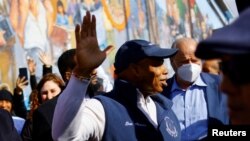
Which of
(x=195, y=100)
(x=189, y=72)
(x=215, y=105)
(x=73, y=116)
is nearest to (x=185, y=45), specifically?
(x=189, y=72)

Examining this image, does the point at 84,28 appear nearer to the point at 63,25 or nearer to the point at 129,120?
the point at 129,120

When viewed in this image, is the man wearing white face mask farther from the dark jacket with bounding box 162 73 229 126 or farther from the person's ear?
the person's ear

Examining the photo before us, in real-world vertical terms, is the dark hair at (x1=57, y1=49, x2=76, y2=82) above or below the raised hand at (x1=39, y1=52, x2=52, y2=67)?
above

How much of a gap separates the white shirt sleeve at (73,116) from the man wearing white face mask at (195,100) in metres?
1.07

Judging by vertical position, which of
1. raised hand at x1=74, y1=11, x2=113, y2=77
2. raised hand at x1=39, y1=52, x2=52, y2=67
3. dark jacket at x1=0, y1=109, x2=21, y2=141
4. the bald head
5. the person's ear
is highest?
raised hand at x1=74, y1=11, x2=113, y2=77

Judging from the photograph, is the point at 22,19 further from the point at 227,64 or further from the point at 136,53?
the point at 227,64

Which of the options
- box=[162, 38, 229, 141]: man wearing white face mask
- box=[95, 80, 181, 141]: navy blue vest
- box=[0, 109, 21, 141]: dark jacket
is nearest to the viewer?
box=[95, 80, 181, 141]: navy blue vest

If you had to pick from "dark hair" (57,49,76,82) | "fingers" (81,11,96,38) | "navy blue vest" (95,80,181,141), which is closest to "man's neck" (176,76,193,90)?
"dark hair" (57,49,76,82)

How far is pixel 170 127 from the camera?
272 cm

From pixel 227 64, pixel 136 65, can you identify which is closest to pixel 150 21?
pixel 136 65

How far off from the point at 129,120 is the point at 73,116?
0.42m

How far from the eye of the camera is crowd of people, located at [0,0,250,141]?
3.62 ft

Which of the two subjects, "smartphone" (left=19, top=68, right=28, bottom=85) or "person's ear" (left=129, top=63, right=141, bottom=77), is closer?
"person's ear" (left=129, top=63, right=141, bottom=77)

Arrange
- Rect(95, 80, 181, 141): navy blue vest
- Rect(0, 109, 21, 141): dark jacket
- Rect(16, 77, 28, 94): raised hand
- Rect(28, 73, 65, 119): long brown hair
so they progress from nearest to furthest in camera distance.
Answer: Rect(95, 80, 181, 141): navy blue vest < Rect(0, 109, 21, 141): dark jacket < Rect(28, 73, 65, 119): long brown hair < Rect(16, 77, 28, 94): raised hand
